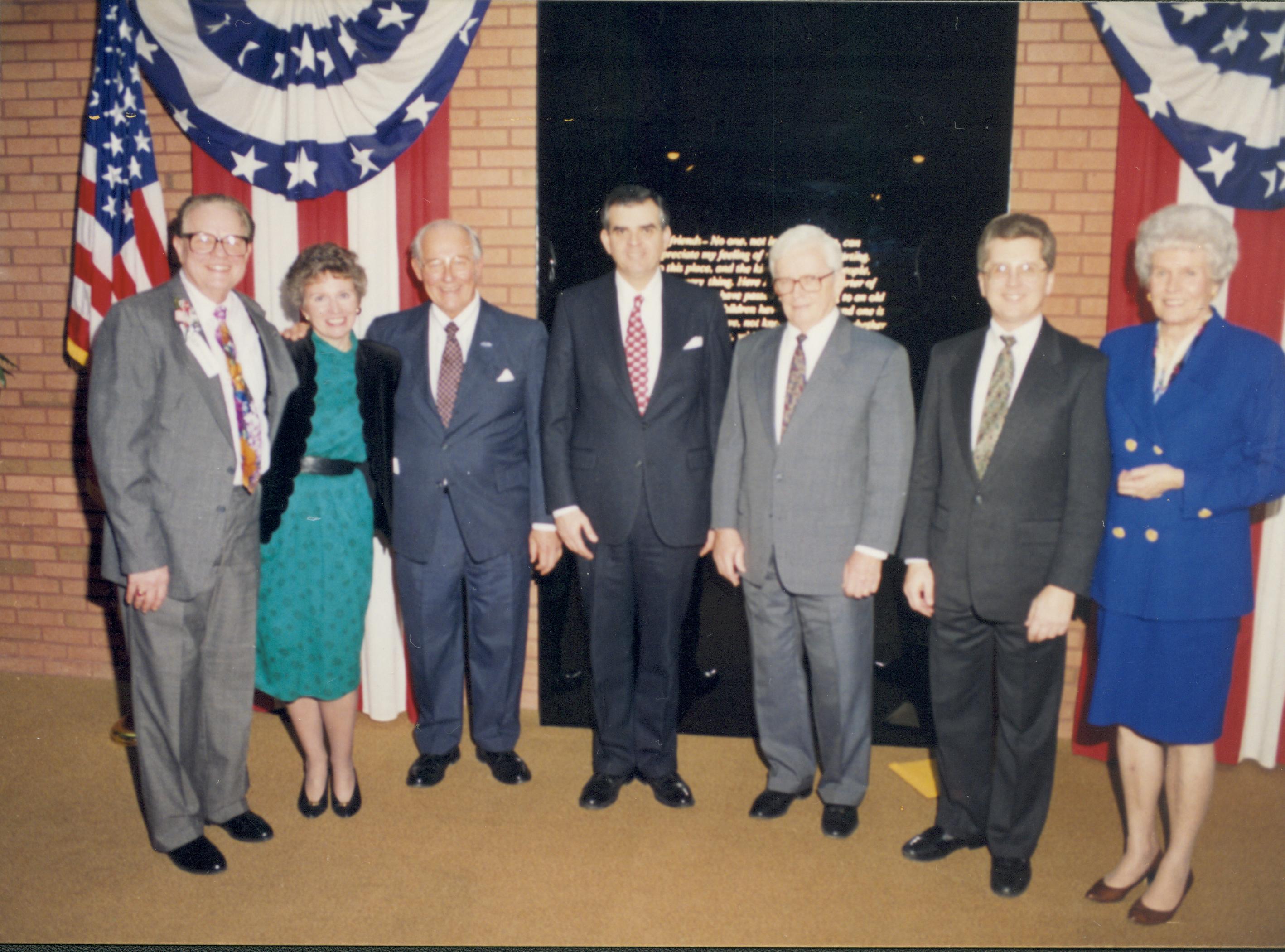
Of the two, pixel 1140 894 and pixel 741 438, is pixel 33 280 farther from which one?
pixel 1140 894

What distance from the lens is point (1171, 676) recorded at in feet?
7.72

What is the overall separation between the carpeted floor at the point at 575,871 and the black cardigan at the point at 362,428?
1.02 meters

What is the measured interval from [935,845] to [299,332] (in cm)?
263

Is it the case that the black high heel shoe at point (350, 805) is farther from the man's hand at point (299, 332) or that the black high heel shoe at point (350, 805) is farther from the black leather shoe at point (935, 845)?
the black leather shoe at point (935, 845)

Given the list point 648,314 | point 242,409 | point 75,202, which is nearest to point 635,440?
point 648,314

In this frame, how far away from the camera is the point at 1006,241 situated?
2412mm

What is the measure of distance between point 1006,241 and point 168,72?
3.32 meters

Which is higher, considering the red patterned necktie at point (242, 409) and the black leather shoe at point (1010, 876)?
the red patterned necktie at point (242, 409)

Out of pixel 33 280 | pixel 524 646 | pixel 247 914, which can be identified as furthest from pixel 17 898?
pixel 33 280

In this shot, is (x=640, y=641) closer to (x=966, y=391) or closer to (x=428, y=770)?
(x=428, y=770)

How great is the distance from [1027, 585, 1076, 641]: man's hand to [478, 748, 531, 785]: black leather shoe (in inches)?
72.9

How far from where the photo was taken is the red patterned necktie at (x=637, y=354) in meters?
2.88

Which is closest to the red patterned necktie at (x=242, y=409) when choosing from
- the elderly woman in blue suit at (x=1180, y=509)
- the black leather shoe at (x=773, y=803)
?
the black leather shoe at (x=773, y=803)

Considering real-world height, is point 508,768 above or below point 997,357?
below
